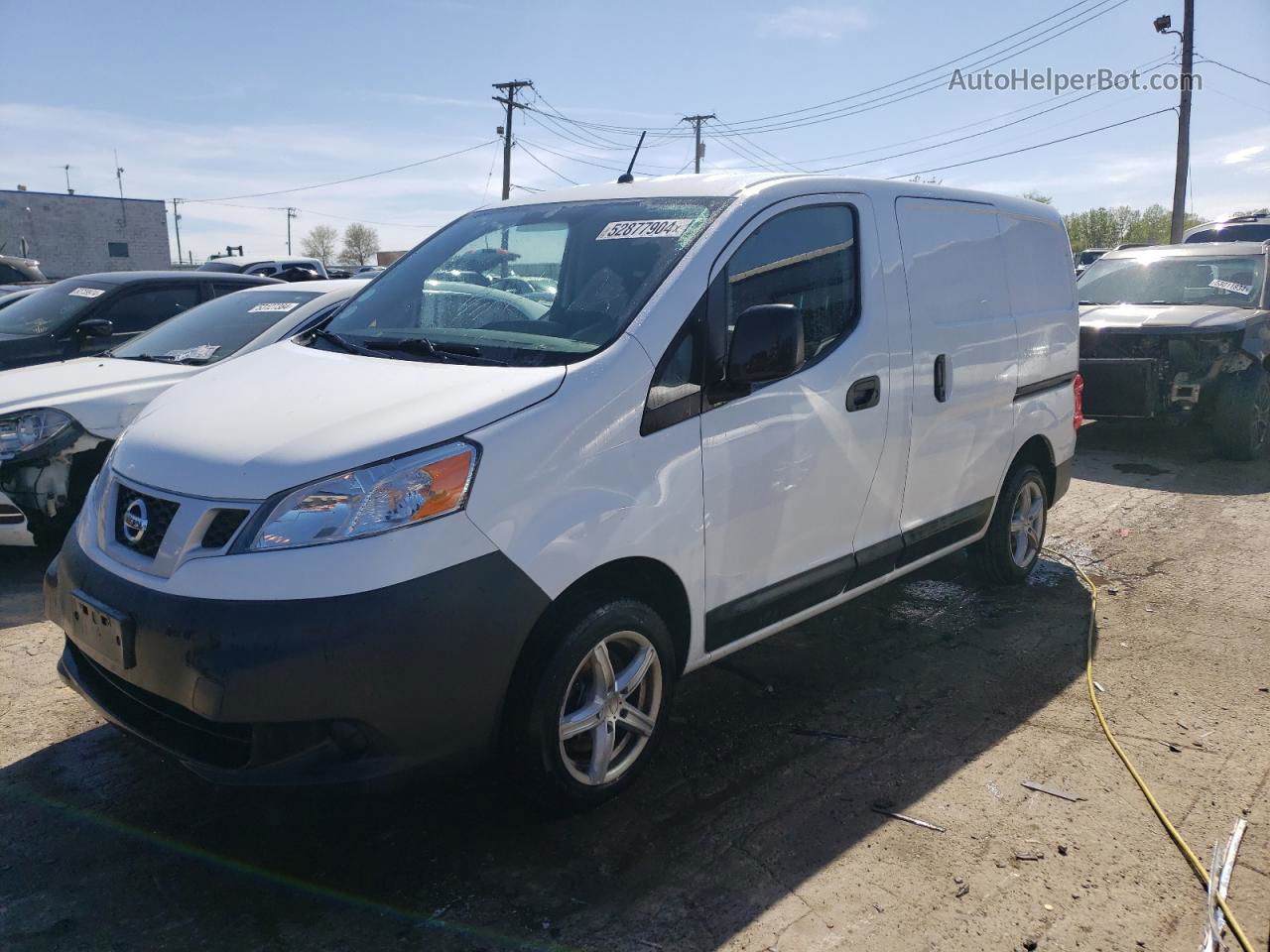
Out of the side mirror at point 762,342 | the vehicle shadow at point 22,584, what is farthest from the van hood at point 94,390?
the side mirror at point 762,342

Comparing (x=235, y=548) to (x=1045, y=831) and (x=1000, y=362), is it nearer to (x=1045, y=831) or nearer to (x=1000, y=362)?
(x=1045, y=831)

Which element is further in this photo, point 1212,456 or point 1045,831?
point 1212,456

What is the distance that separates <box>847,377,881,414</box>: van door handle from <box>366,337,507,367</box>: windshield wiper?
4.47ft

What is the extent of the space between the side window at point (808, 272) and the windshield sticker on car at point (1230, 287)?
705cm

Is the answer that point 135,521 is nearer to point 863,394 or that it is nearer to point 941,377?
point 863,394

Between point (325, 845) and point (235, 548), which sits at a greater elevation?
point (235, 548)

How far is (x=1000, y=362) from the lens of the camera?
464cm

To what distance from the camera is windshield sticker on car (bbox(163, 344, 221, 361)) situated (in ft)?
19.4

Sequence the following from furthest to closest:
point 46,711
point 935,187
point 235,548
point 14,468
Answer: point 14,468 < point 935,187 < point 46,711 < point 235,548

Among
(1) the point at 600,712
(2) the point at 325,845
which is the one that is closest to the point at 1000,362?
(1) the point at 600,712

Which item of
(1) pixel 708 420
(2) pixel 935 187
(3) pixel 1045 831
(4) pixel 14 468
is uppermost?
(2) pixel 935 187

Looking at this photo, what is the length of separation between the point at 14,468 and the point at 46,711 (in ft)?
5.86

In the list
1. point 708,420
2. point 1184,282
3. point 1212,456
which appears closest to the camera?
point 708,420

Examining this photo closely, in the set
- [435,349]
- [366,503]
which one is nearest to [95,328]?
[435,349]
